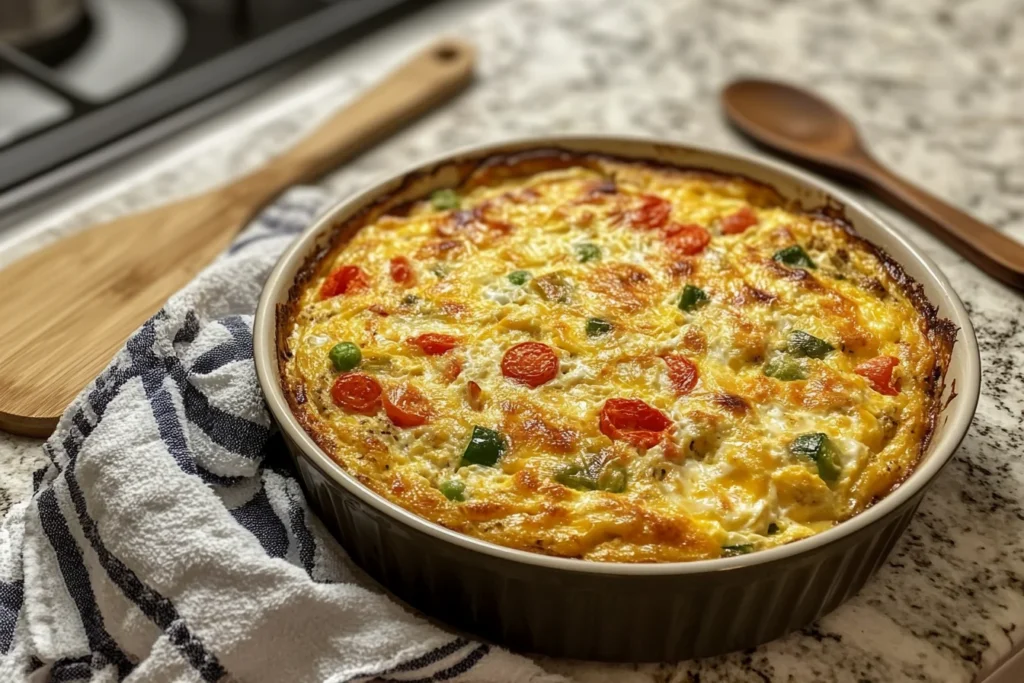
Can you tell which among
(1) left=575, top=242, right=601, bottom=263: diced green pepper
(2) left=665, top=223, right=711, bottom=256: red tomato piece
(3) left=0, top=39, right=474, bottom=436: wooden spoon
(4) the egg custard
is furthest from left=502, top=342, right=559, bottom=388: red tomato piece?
(3) left=0, top=39, right=474, bottom=436: wooden spoon

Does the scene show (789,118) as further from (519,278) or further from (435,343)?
(435,343)

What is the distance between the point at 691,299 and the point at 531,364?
36cm

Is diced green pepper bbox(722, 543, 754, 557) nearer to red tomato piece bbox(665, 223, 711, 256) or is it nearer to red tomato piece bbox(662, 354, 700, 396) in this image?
red tomato piece bbox(662, 354, 700, 396)

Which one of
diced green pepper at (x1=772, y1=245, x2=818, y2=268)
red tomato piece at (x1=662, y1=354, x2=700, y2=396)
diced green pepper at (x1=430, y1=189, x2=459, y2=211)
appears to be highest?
diced green pepper at (x1=430, y1=189, x2=459, y2=211)

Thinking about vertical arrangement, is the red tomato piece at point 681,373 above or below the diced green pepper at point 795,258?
below

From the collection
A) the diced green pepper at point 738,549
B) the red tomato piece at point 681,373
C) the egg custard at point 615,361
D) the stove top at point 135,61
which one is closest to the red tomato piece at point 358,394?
the egg custard at point 615,361

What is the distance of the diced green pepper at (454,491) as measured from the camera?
5.48 feet

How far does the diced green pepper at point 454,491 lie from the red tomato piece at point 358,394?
0.23m

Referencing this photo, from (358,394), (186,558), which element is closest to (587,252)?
(358,394)

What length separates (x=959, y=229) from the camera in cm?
255

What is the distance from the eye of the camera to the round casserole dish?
1.51 meters

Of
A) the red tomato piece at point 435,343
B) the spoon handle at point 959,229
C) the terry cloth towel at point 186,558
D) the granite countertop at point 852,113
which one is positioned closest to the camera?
the terry cloth towel at point 186,558

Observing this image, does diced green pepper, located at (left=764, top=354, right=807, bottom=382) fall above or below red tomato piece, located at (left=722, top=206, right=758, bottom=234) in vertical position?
below

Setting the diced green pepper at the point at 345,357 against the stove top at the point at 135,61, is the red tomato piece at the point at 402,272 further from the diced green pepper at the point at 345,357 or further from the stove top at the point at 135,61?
the stove top at the point at 135,61
